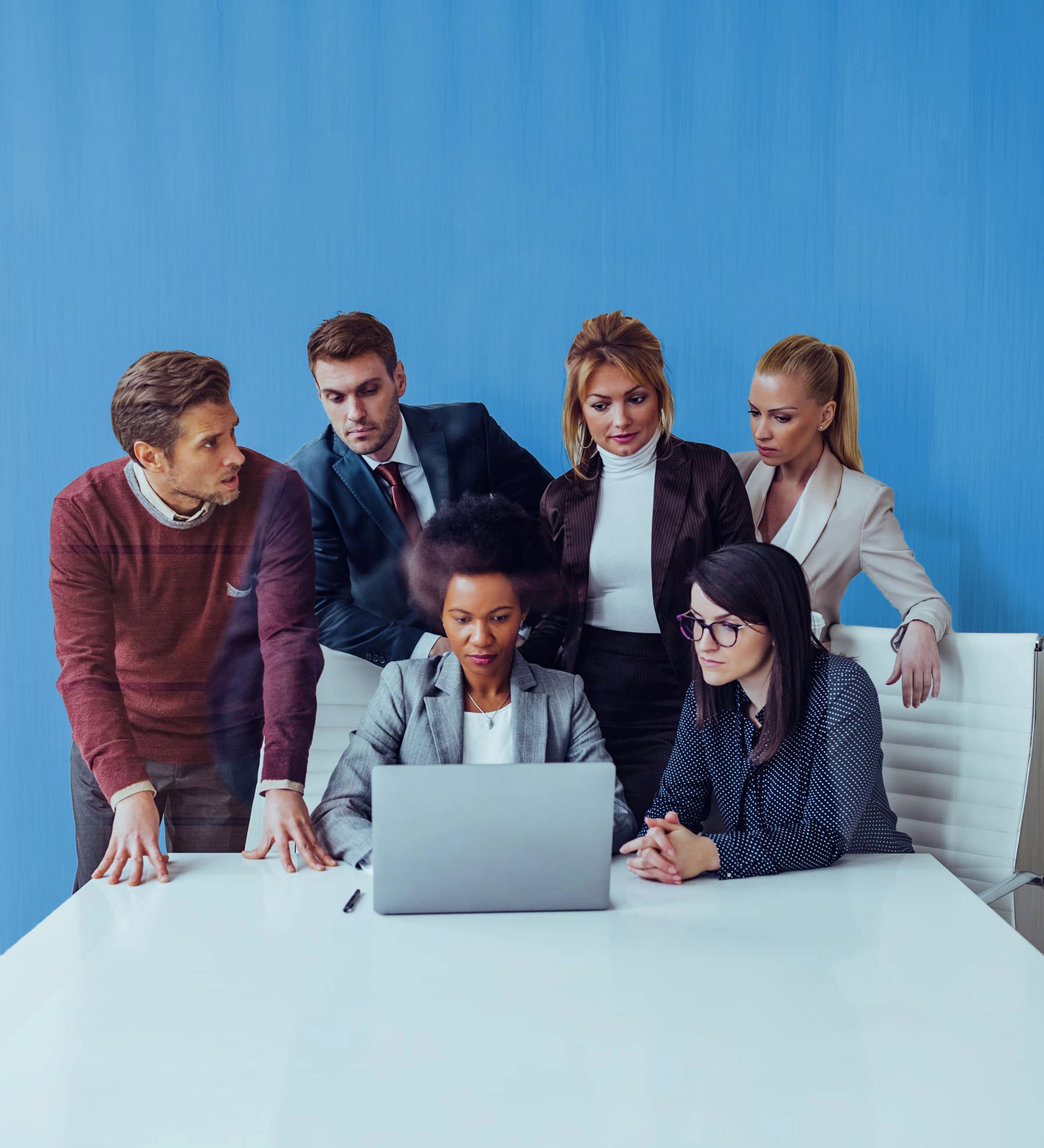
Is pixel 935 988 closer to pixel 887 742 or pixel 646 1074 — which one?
pixel 646 1074

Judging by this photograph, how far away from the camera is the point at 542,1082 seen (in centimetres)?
102

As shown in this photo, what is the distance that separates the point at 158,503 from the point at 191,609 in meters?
0.26

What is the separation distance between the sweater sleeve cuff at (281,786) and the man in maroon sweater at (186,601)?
0.16 m

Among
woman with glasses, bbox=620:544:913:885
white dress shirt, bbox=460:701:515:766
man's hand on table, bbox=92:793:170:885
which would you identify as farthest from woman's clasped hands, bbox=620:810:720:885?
man's hand on table, bbox=92:793:170:885

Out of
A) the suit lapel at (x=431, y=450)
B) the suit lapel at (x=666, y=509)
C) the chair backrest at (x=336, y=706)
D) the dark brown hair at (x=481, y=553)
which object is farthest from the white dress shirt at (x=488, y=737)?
the suit lapel at (x=431, y=450)

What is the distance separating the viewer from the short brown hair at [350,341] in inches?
95.7

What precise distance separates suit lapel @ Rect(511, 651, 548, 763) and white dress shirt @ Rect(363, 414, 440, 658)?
0.57m

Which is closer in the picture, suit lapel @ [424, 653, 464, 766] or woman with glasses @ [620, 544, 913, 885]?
woman with glasses @ [620, 544, 913, 885]

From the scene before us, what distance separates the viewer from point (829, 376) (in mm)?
2383

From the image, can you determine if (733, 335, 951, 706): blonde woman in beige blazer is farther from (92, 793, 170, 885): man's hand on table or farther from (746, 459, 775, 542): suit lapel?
(92, 793, 170, 885): man's hand on table

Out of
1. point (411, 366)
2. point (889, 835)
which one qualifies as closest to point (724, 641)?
point (889, 835)

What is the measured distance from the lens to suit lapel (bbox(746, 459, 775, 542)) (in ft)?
7.82

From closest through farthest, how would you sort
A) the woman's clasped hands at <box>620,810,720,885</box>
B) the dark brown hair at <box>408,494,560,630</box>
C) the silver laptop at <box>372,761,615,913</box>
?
the silver laptop at <box>372,761,615,913</box> → the woman's clasped hands at <box>620,810,720,885</box> → the dark brown hair at <box>408,494,560,630</box>

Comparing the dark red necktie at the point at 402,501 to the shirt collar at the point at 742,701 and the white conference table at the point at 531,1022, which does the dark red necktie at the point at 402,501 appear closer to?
the shirt collar at the point at 742,701
